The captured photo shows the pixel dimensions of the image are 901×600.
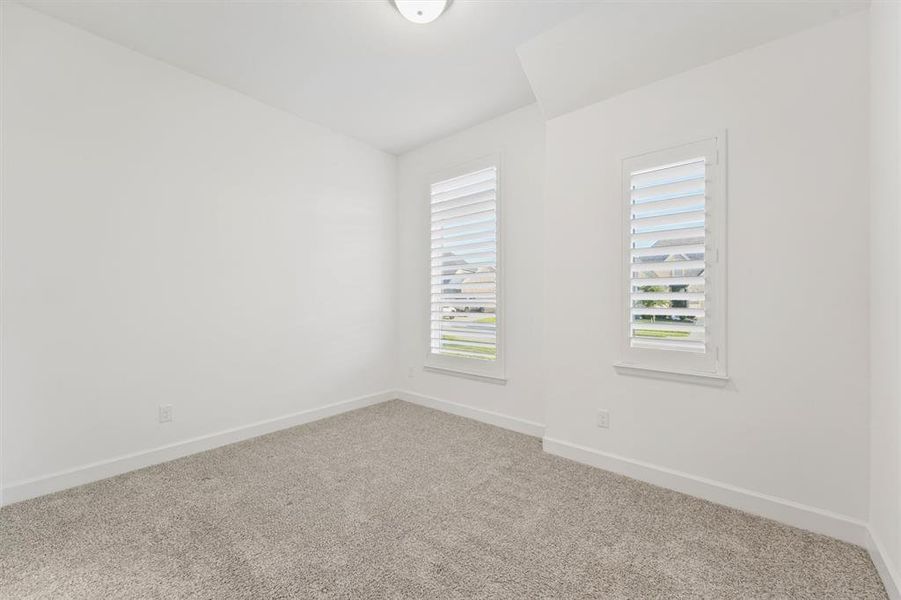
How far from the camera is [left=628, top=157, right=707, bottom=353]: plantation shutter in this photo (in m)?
2.21

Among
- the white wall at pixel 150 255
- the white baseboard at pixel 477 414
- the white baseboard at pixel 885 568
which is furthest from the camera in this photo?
the white baseboard at pixel 477 414

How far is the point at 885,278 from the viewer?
1569mm

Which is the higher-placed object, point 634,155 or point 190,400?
point 634,155

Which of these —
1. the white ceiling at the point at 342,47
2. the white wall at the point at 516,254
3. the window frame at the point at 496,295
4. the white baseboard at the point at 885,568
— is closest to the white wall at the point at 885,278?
the white baseboard at the point at 885,568

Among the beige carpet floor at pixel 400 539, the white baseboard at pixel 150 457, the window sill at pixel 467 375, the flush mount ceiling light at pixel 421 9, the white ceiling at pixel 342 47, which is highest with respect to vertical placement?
the white ceiling at pixel 342 47

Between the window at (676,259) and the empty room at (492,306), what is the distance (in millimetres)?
17

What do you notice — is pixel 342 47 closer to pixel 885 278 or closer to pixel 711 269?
pixel 711 269

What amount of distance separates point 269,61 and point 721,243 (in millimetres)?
3083

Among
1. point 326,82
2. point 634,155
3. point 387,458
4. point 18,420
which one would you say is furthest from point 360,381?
point 634,155

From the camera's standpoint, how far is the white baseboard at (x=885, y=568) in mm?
1420

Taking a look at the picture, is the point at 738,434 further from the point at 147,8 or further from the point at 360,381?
the point at 147,8

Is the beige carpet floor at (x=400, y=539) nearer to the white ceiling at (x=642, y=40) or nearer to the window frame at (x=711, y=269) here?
the window frame at (x=711, y=269)

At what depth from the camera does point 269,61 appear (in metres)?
2.70

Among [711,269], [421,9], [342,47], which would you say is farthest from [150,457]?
[711,269]
